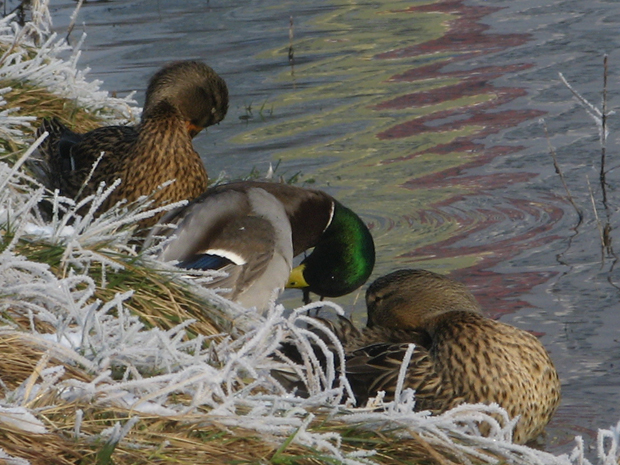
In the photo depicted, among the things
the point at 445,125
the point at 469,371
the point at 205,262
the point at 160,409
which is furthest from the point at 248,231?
the point at 445,125

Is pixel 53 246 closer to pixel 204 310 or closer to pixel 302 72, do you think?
pixel 204 310

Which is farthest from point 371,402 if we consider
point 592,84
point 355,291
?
point 592,84

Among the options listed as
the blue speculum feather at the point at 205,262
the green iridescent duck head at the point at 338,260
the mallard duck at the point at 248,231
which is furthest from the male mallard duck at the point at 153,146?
the green iridescent duck head at the point at 338,260

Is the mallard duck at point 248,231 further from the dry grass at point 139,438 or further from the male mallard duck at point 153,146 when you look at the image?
the dry grass at point 139,438

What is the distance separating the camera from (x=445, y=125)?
336 inches

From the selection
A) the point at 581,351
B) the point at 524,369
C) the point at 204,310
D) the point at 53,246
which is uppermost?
the point at 53,246

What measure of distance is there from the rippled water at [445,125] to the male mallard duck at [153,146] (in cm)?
118

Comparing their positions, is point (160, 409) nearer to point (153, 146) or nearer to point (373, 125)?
point (153, 146)

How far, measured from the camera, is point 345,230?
16.9ft

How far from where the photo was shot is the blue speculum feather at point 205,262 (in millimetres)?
4242

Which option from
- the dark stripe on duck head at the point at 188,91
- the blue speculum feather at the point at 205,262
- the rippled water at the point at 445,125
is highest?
the dark stripe on duck head at the point at 188,91

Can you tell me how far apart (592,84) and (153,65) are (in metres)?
4.07

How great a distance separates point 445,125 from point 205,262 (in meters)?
4.59

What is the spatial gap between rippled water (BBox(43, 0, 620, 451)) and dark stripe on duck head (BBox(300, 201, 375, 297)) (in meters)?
0.30
